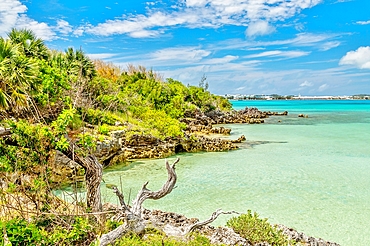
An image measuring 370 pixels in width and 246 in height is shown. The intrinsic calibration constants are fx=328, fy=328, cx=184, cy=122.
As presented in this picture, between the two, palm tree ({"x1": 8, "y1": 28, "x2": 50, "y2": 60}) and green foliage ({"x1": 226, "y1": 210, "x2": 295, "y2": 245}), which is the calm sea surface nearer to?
green foliage ({"x1": 226, "y1": 210, "x2": 295, "y2": 245})

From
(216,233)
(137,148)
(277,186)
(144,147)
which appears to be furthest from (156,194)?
(144,147)

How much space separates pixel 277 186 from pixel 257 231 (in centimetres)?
619

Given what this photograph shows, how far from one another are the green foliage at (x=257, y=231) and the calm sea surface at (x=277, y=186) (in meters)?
1.78

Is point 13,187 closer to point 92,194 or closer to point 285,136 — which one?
point 92,194

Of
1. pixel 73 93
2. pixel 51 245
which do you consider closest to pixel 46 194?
pixel 51 245

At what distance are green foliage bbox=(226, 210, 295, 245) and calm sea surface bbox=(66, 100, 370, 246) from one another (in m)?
1.78

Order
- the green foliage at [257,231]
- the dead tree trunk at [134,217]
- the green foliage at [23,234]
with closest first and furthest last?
the green foliage at [23,234], the dead tree trunk at [134,217], the green foliage at [257,231]

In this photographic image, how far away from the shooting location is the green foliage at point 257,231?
261 inches

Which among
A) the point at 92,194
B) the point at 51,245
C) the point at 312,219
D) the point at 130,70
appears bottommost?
the point at 312,219

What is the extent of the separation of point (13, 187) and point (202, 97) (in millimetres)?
36063

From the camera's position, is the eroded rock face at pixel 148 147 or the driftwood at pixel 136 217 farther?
the eroded rock face at pixel 148 147

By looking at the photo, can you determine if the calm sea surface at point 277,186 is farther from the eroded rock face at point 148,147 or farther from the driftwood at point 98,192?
the driftwood at point 98,192

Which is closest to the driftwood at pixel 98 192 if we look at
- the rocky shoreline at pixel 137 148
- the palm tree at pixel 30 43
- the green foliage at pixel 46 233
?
the green foliage at pixel 46 233

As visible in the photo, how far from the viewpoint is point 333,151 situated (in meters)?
20.3
